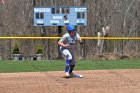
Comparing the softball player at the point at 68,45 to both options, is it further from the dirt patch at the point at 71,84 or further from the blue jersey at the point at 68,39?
the dirt patch at the point at 71,84

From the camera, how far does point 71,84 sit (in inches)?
450

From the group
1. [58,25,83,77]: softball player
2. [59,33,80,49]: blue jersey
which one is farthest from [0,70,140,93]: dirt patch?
[59,33,80,49]: blue jersey

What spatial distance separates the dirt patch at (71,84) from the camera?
33.9ft

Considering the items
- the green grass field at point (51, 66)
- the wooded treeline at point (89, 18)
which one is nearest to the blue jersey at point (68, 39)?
the green grass field at point (51, 66)

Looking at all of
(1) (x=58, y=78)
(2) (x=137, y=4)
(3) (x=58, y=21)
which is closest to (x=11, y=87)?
(1) (x=58, y=78)

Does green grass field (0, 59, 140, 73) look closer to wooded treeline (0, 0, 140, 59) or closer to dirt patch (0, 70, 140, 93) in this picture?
dirt patch (0, 70, 140, 93)

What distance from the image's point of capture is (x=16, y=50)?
26125mm

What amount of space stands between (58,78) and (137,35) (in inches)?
854

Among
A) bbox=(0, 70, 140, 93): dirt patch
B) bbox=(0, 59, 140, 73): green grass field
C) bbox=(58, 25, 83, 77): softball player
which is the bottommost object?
bbox=(0, 59, 140, 73): green grass field

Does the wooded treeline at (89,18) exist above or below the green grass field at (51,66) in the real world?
above

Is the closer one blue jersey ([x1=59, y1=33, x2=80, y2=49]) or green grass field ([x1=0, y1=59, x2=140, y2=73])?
blue jersey ([x1=59, y1=33, x2=80, y2=49])

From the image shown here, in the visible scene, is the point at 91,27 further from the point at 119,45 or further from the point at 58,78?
the point at 58,78

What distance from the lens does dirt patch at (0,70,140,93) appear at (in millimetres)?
10320

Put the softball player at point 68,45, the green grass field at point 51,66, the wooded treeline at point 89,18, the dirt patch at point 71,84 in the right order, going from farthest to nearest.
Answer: the wooded treeline at point 89,18 < the green grass field at point 51,66 < the softball player at point 68,45 < the dirt patch at point 71,84
